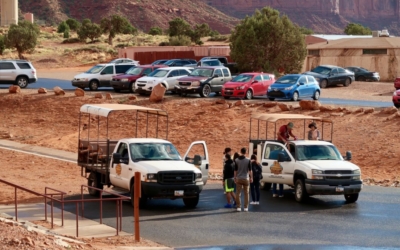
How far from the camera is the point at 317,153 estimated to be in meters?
23.0

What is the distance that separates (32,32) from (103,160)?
61.4m

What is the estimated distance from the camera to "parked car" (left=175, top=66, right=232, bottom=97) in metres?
45.2

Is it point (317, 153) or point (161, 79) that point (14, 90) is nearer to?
point (161, 79)

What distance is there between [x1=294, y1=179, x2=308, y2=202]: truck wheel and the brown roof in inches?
1920

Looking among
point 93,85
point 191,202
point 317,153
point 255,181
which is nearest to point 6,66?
point 93,85

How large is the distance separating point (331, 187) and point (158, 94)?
75.1 ft

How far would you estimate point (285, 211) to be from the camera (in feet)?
68.5

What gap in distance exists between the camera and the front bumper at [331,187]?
21.6 m

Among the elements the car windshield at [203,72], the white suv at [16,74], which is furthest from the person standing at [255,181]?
the white suv at [16,74]

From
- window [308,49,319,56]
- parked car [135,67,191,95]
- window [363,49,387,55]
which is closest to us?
parked car [135,67,191,95]

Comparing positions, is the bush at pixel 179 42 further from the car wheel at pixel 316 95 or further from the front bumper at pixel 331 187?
the front bumper at pixel 331 187

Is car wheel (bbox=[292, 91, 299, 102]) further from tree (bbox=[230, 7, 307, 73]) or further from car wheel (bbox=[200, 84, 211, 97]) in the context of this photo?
tree (bbox=[230, 7, 307, 73])

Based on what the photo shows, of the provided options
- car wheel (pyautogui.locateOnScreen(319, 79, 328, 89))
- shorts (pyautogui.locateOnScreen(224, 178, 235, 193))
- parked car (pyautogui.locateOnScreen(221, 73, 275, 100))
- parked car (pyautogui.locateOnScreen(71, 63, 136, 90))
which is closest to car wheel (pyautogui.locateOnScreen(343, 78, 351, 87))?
car wheel (pyautogui.locateOnScreen(319, 79, 328, 89))

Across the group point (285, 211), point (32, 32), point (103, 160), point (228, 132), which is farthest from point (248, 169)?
point (32, 32)
